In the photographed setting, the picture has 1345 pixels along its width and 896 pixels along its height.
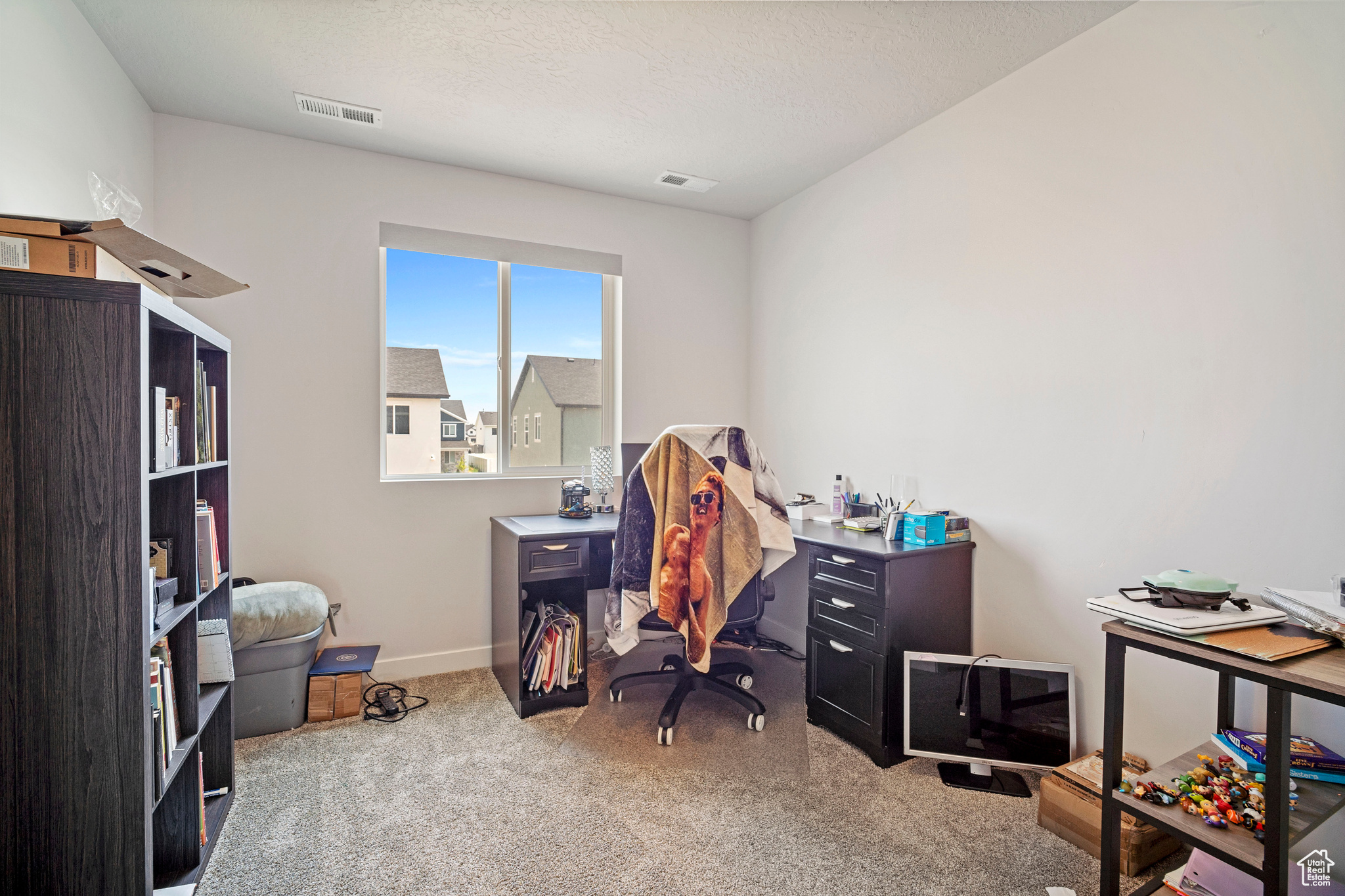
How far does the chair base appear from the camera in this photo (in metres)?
2.60

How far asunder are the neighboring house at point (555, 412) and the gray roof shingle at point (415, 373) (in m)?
0.40

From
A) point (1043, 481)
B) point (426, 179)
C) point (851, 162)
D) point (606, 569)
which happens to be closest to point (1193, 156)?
point (1043, 481)

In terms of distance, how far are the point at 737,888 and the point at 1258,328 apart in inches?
83.2

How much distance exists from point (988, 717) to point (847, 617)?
576mm

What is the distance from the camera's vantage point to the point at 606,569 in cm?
326

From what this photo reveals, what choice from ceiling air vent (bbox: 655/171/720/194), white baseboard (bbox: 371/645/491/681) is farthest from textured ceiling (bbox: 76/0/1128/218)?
white baseboard (bbox: 371/645/491/681)

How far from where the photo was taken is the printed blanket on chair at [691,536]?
2441 mm

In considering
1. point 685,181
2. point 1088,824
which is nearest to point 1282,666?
point 1088,824

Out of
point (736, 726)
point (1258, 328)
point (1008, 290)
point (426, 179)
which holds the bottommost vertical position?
point (736, 726)

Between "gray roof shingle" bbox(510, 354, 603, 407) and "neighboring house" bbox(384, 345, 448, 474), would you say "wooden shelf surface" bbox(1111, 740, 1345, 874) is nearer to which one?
"gray roof shingle" bbox(510, 354, 603, 407)

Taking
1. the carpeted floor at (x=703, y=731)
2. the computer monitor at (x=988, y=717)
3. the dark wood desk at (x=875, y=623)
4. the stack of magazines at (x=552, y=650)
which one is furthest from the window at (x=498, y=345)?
the computer monitor at (x=988, y=717)

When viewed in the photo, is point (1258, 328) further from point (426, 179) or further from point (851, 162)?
point (426, 179)

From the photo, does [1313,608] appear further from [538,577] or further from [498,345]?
[498,345]

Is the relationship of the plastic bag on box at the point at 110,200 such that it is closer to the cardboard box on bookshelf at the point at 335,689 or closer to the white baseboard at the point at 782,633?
the cardboard box on bookshelf at the point at 335,689
